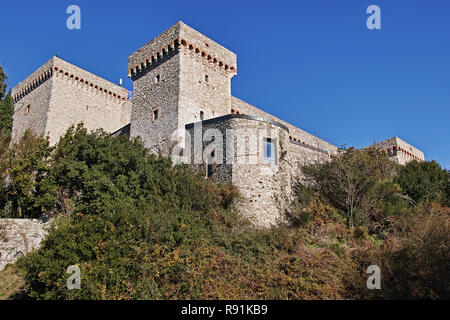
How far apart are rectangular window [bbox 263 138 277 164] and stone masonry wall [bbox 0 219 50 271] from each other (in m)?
8.68

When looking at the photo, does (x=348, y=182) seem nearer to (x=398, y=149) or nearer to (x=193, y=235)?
(x=193, y=235)

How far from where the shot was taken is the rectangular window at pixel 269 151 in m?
15.3

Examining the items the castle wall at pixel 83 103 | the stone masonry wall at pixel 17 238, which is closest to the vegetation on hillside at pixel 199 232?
the stone masonry wall at pixel 17 238

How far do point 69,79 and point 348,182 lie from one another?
19.7m

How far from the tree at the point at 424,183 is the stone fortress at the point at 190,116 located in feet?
13.3

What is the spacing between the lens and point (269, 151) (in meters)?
15.5

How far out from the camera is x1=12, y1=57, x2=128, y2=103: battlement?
2483 cm

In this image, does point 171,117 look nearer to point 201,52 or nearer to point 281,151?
point 201,52

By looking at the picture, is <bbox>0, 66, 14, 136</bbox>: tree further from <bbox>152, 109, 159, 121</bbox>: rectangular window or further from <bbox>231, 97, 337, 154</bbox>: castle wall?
<bbox>231, 97, 337, 154</bbox>: castle wall

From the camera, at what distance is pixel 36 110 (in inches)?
989

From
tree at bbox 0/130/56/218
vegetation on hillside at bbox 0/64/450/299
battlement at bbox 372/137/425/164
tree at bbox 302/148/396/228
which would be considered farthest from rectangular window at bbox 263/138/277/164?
battlement at bbox 372/137/425/164

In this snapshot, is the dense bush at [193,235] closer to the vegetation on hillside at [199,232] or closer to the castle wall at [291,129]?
the vegetation on hillside at [199,232]

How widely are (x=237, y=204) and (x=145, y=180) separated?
3.58 m

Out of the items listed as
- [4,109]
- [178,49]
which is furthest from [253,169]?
[4,109]
